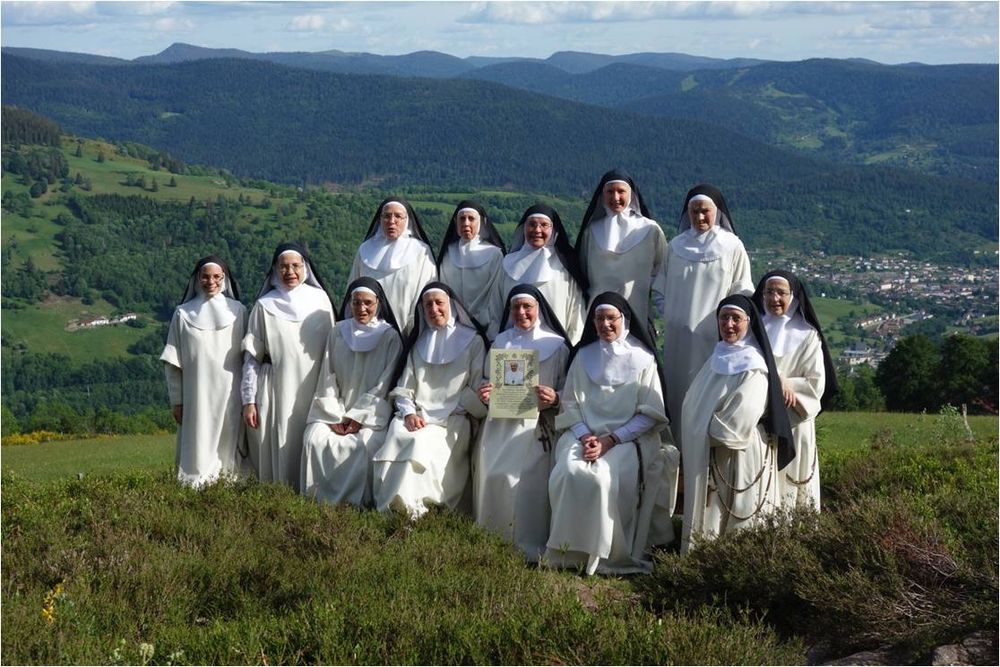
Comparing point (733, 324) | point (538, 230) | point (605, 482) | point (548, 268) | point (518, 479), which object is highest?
point (538, 230)

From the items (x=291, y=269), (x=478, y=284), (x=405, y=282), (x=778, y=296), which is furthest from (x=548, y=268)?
(x=291, y=269)

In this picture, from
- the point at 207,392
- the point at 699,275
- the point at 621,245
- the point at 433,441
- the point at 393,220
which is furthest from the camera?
the point at 393,220

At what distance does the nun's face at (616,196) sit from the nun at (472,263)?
3.08ft

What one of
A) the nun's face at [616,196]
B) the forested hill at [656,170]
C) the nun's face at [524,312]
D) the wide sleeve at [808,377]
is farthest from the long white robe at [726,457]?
the forested hill at [656,170]

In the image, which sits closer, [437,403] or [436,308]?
[436,308]

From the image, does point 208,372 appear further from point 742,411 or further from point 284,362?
point 742,411

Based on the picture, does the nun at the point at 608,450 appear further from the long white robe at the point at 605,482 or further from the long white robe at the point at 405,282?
the long white robe at the point at 405,282

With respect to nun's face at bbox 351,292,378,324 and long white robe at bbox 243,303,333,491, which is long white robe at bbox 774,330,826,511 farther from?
long white robe at bbox 243,303,333,491

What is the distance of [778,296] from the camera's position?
9.08 m

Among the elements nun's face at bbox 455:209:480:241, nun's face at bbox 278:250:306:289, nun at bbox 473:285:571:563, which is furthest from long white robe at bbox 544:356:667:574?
nun's face at bbox 278:250:306:289

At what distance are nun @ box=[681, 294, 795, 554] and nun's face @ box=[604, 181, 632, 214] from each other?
66.9 inches

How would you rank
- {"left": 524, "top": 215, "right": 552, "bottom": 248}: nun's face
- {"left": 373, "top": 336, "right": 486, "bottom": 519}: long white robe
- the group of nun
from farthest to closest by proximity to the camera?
{"left": 524, "top": 215, "right": 552, "bottom": 248}: nun's face
{"left": 373, "top": 336, "right": 486, "bottom": 519}: long white robe
the group of nun

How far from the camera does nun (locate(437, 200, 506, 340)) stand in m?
10.5

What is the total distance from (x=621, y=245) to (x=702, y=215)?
2.32 feet
